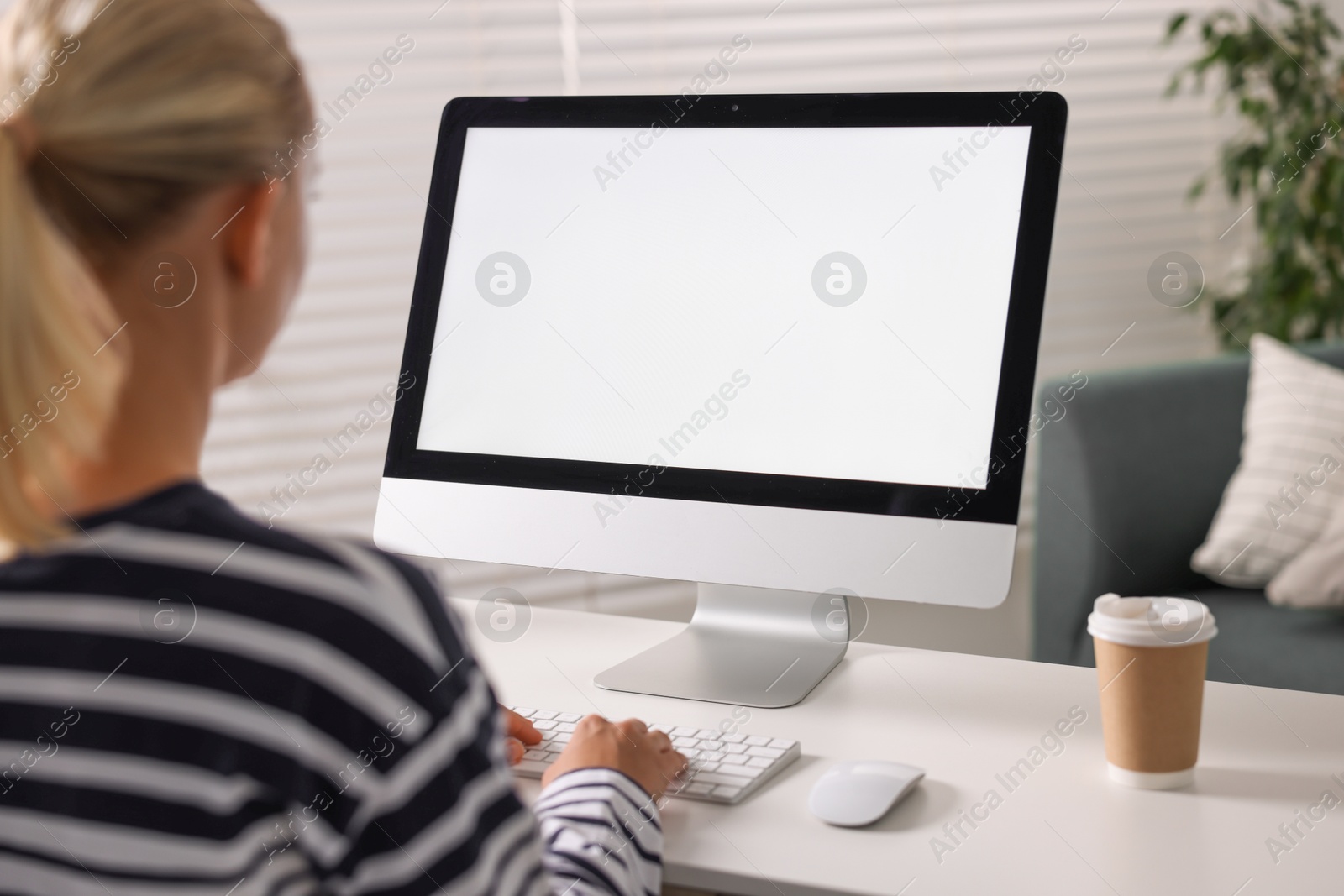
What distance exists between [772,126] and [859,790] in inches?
23.5

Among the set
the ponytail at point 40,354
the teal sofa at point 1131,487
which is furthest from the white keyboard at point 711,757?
the teal sofa at point 1131,487

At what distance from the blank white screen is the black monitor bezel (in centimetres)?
1

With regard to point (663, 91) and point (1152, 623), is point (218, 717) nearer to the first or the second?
point (1152, 623)

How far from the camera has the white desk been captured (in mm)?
748

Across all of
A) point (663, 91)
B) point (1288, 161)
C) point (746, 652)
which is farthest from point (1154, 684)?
point (1288, 161)

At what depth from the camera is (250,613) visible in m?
0.51

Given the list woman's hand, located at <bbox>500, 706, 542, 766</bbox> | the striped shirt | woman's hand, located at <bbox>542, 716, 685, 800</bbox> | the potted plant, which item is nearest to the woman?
the striped shirt

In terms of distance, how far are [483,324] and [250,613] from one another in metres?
0.71

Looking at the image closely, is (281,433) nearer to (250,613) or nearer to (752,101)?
(752,101)

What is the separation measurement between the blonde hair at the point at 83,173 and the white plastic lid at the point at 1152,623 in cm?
64

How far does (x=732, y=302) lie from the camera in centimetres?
110

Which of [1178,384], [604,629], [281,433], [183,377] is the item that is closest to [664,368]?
[604,629]

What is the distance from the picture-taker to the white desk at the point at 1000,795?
2.45 ft

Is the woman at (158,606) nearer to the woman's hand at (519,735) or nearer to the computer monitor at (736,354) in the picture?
the woman's hand at (519,735)
